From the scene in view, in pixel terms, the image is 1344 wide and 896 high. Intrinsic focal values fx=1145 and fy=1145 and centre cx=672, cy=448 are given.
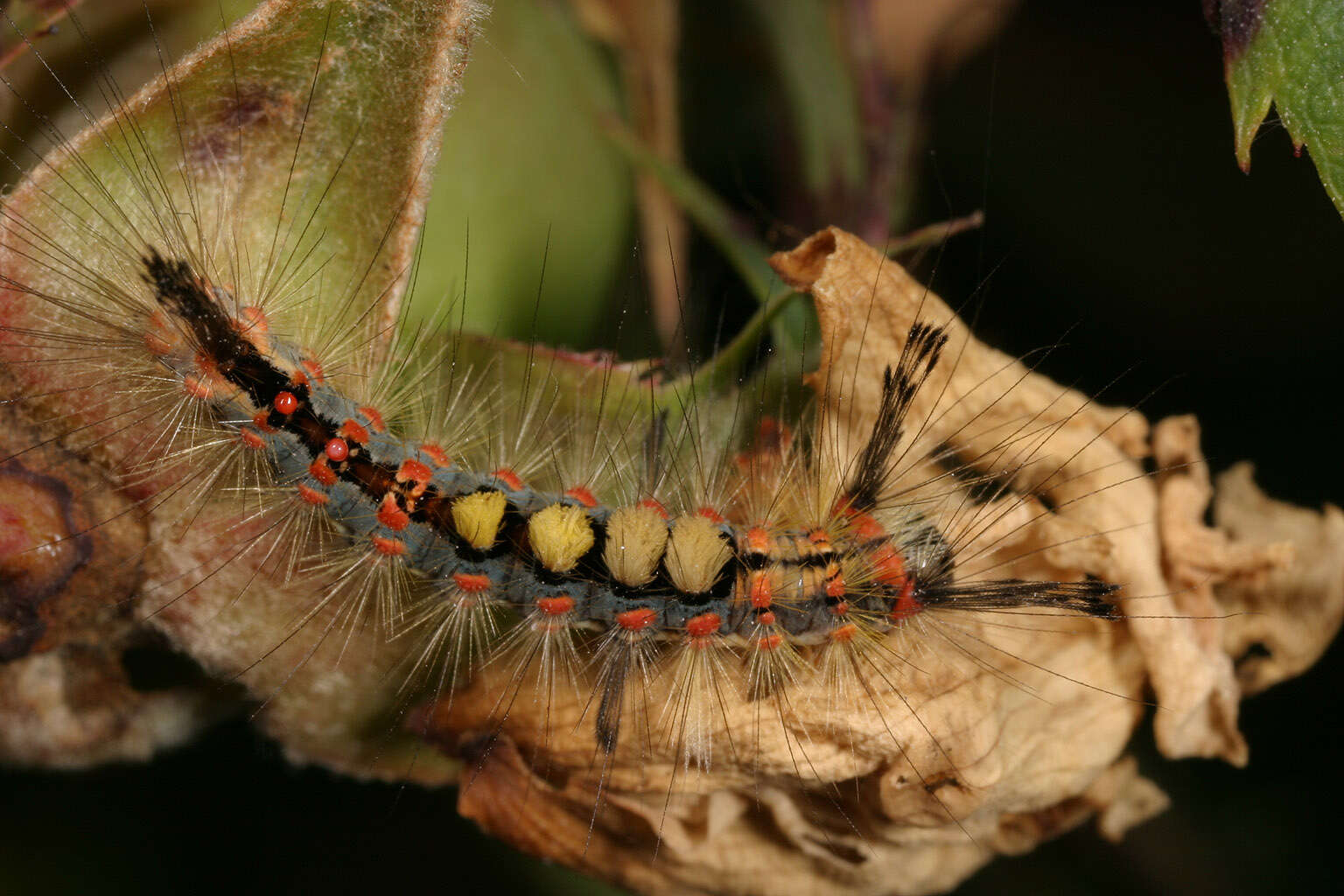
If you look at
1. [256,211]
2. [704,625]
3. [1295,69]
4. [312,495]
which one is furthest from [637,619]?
[1295,69]

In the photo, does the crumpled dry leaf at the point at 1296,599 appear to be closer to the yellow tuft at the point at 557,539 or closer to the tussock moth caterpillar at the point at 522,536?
the tussock moth caterpillar at the point at 522,536

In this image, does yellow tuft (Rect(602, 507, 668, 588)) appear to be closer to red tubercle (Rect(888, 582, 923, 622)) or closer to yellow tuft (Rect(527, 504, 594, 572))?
yellow tuft (Rect(527, 504, 594, 572))

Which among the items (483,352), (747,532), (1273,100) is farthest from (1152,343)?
(483,352)

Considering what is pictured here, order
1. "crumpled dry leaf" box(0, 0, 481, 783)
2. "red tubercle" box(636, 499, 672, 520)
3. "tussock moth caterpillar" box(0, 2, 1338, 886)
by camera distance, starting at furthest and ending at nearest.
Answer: "red tubercle" box(636, 499, 672, 520) → "tussock moth caterpillar" box(0, 2, 1338, 886) → "crumpled dry leaf" box(0, 0, 481, 783)

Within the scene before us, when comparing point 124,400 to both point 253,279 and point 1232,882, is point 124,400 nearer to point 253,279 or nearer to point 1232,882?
point 253,279

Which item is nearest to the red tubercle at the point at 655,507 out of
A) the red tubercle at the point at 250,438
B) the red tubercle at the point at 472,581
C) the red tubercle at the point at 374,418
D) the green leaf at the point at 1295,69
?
the red tubercle at the point at 472,581

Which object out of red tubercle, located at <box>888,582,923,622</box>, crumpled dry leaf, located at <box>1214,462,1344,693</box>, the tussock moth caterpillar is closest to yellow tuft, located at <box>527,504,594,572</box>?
the tussock moth caterpillar
